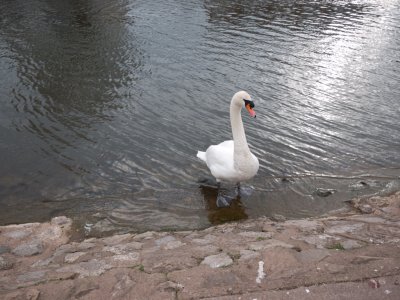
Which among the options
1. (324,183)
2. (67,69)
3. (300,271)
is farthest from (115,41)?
(300,271)

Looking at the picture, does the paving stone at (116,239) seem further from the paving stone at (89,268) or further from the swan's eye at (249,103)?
the swan's eye at (249,103)

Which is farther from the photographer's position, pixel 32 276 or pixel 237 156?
pixel 237 156

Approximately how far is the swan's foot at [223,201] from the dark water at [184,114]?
13 centimetres

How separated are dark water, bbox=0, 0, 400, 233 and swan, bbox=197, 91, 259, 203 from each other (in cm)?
72

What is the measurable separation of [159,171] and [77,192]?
186cm

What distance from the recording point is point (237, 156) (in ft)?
26.0

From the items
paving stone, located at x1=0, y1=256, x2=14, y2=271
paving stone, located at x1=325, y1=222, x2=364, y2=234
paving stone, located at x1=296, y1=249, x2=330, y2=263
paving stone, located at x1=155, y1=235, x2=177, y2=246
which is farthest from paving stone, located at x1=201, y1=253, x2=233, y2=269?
paving stone, located at x1=0, y1=256, x2=14, y2=271

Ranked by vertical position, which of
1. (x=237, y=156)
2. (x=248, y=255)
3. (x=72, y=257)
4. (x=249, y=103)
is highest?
(x=249, y=103)

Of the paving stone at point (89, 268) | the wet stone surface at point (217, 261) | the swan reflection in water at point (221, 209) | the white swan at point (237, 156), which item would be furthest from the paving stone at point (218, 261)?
the white swan at point (237, 156)

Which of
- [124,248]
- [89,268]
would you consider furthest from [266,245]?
[89,268]

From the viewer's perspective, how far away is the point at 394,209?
732cm

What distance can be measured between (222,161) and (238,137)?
0.60 metres

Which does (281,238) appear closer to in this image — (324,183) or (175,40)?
(324,183)

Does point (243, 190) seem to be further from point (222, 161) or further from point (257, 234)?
point (257, 234)
